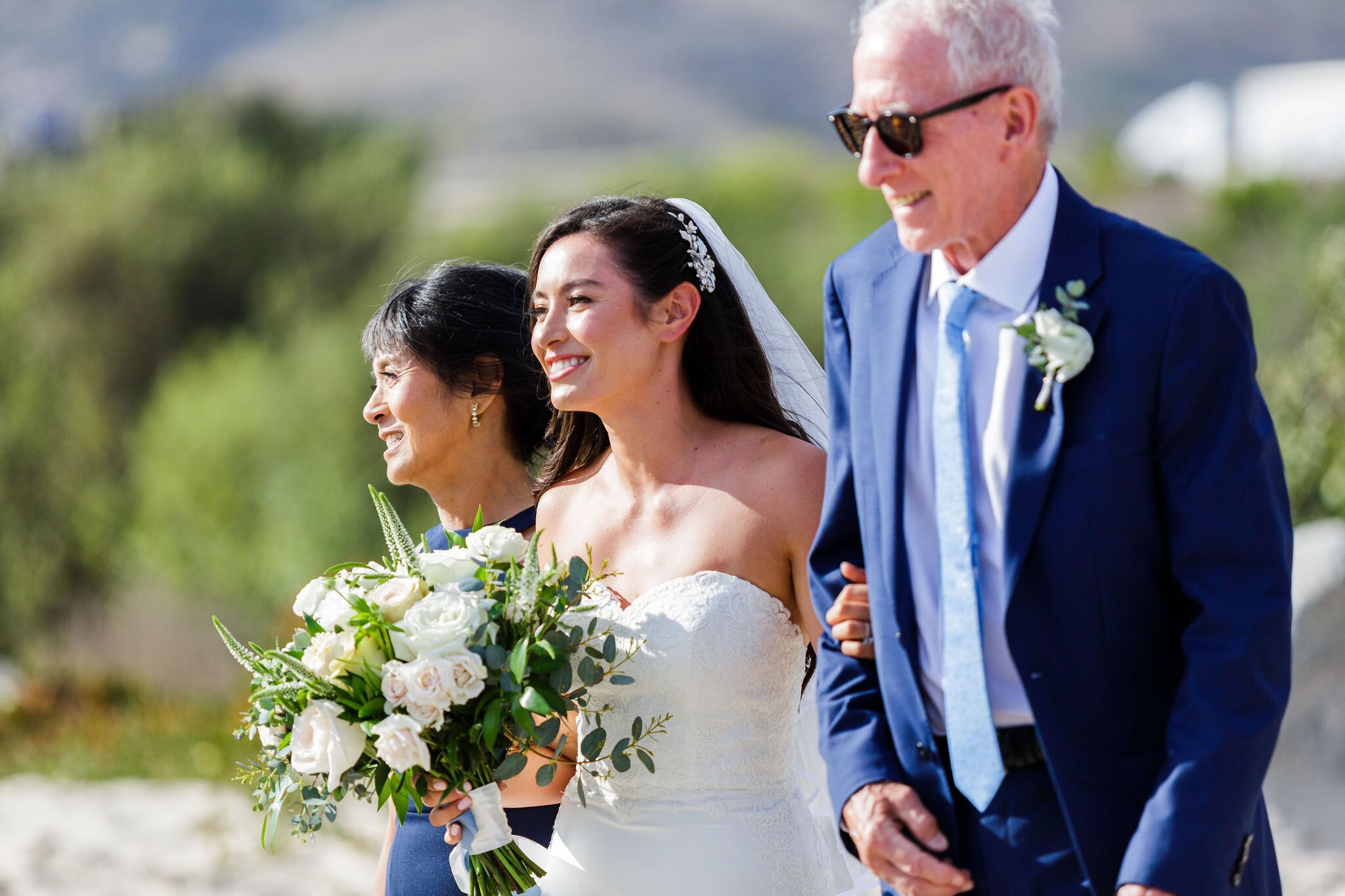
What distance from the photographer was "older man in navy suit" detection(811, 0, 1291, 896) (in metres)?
2.07

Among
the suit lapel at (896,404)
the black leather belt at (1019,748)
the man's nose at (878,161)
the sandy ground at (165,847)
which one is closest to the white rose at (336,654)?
the suit lapel at (896,404)

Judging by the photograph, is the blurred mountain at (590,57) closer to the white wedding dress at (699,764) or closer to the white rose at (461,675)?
the white wedding dress at (699,764)

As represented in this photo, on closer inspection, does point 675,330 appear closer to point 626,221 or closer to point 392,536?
point 626,221

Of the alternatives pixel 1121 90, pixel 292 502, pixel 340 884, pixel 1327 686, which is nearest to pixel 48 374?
pixel 292 502

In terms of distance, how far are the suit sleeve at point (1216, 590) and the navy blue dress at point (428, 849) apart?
1.94 m

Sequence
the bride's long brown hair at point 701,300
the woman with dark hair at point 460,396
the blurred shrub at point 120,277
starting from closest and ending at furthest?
the bride's long brown hair at point 701,300, the woman with dark hair at point 460,396, the blurred shrub at point 120,277

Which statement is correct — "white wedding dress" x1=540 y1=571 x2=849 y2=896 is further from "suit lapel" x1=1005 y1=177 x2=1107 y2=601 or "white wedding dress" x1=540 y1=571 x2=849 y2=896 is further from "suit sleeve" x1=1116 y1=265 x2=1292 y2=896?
"suit sleeve" x1=1116 y1=265 x2=1292 y2=896

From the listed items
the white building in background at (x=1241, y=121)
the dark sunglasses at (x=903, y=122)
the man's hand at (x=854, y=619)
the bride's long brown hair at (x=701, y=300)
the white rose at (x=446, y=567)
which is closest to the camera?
the dark sunglasses at (x=903, y=122)

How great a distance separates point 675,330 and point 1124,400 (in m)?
1.51

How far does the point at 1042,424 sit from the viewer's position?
2150 millimetres

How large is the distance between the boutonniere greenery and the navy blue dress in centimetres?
190

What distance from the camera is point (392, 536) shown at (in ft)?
10.3

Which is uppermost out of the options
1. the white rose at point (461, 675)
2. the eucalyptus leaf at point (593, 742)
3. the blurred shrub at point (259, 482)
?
the blurred shrub at point (259, 482)

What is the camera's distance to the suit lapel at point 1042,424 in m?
2.12
